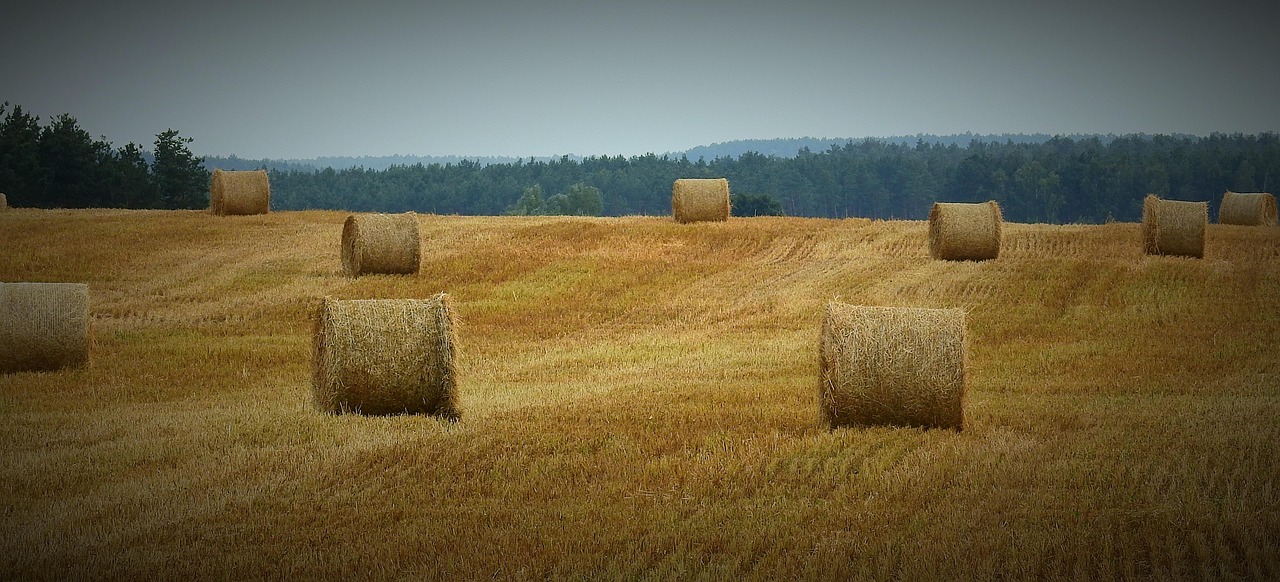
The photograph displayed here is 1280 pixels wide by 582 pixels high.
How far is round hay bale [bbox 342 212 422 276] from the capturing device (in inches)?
987

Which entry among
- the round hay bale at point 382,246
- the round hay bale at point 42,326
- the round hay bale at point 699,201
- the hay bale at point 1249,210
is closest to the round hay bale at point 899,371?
the round hay bale at point 42,326

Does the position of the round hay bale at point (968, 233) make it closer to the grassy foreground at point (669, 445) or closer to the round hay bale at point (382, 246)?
the grassy foreground at point (669, 445)

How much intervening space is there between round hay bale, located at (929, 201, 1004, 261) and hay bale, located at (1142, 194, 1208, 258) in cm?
297

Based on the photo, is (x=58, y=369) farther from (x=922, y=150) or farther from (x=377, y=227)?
(x=922, y=150)


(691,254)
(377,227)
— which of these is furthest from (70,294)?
(691,254)

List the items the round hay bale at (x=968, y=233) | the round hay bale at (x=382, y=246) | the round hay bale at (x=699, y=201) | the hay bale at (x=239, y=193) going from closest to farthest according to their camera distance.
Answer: the round hay bale at (x=382, y=246), the round hay bale at (x=968, y=233), the round hay bale at (x=699, y=201), the hay bale at (x=239, y=193)

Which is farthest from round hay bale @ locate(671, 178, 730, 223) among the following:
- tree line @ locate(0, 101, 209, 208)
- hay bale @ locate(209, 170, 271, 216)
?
tree line @ locate(0, 101, 209, 208)

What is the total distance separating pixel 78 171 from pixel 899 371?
6116 centimetres

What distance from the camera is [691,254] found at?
2864 centimetres

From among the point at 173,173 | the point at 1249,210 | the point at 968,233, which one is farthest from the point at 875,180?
the point at 968,233

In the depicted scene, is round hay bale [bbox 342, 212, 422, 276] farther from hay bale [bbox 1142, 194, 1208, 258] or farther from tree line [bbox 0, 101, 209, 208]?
tree line [bbox 0, 101, 209, 208]

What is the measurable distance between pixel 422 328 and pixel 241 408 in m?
2.32

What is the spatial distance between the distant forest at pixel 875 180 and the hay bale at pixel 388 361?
94.9 m

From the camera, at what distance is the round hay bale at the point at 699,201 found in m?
31.6
